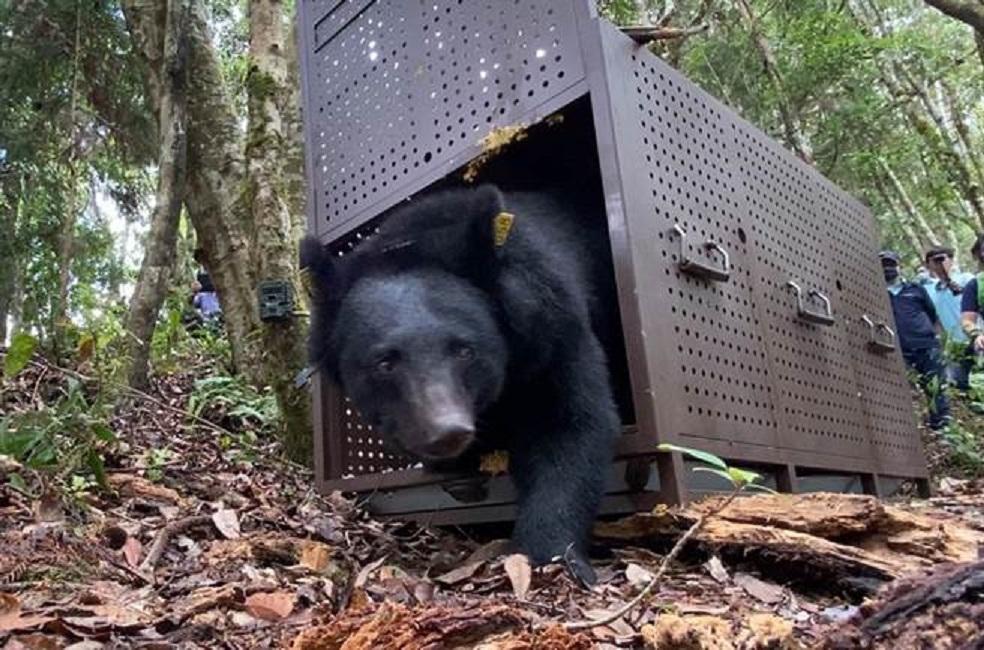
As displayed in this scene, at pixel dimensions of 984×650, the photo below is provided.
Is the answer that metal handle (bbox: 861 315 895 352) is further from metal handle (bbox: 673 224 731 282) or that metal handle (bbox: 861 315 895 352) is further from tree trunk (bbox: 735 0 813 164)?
tree trunk (bbox: 735 0 813 164)

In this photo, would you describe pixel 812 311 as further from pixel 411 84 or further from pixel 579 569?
pixel 579 569

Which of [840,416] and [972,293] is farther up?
[972,293]

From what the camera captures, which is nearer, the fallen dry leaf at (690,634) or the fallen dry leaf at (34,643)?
the fallen dry leaf at (690,634)

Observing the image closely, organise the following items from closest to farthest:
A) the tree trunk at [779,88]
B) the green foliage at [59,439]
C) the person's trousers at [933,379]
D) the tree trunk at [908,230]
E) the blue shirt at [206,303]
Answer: the green foliage at [59,439] → the person's trousers at [933,379] → the tree trunk at [779,88] → the blue shirt at [206,303] → the tree trunk at [908,230]

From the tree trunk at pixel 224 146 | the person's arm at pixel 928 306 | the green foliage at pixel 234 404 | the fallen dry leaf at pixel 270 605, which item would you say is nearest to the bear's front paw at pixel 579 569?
the fallen dry leaf at pixel 270 605

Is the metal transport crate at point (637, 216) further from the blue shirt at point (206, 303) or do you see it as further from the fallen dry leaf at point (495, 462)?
the blue shirt at point (206, 303)

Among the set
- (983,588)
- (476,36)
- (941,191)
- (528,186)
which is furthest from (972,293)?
(983,588)

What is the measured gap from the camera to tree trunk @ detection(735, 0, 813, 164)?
35.2 ft

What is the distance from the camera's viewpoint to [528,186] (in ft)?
16.2

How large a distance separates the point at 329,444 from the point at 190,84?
11.9 ft

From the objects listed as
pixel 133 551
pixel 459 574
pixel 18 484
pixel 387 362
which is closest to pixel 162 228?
pixel 18 484

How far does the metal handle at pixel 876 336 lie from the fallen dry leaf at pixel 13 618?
497 centimetres

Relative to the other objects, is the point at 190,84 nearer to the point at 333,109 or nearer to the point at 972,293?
the point at 333,109

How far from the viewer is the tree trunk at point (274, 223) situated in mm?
5293
